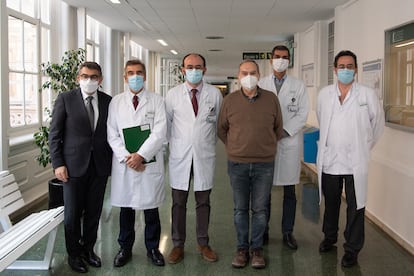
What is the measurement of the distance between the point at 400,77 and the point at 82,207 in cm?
286

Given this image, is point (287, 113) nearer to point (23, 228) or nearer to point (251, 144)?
point (251, 144)

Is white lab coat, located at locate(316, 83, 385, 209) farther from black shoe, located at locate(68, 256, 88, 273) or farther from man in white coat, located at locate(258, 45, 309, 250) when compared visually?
black shoe, located at locate(68, 256, 88, 273)

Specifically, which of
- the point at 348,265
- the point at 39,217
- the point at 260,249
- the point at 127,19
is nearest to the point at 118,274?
the point at 39,217

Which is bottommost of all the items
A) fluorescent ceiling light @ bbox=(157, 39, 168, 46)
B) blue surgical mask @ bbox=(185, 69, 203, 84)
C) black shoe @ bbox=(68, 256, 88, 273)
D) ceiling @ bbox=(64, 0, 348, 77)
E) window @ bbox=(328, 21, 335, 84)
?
black shoe @ bbox=(68, 256, 88, 273)

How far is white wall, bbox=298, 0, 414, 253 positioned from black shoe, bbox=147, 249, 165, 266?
203 centimetres

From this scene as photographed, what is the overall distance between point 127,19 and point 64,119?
5.12m

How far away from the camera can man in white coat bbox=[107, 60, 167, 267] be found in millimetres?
2979

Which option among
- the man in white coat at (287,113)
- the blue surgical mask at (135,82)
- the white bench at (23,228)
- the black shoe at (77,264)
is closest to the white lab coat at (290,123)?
the man in white coat at (287,113)

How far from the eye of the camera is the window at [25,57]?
16.1 ft

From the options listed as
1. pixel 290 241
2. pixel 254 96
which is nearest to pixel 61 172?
pixel 254 96

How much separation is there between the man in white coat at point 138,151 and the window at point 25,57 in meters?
2.43

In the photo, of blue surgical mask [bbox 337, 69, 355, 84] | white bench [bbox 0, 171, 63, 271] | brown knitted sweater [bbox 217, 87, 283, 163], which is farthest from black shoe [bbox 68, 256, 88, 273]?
blue surgical mask [bbox 337, 69, 355, 84]

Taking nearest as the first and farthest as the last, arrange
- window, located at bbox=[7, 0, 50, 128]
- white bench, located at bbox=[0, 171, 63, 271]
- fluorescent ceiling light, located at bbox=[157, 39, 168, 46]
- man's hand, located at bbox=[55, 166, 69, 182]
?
white bench, located at bbox=[0, 171, 63, 271] → man's hand, located at bbox=[55, 166, 69, 182] → window, located at bbox=[7, 0, 50, 128] → fluorescent ceiling light, located at bbox=[157, 39, 168, 46]

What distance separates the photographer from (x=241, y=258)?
3.19 metres
